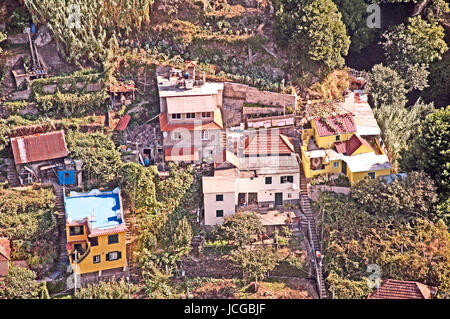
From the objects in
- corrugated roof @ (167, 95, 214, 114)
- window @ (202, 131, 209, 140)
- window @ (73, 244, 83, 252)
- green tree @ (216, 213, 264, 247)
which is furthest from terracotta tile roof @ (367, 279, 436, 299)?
window @ (73, 244, 83, 252)

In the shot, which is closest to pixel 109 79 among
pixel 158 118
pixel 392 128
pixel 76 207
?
pixel 158 118

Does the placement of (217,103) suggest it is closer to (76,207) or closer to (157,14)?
(157,14)

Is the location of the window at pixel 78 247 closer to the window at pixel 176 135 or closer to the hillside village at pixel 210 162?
the hillside village at pixel 210 162

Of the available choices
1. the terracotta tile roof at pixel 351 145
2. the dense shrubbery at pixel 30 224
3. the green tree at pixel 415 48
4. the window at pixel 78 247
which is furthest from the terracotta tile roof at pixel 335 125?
the dense shrubbery at pixel 30 224

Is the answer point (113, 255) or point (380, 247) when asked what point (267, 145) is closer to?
point (380, 247)

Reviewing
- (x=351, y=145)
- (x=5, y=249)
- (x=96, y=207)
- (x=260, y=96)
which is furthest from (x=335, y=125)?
(x=5, y=249)

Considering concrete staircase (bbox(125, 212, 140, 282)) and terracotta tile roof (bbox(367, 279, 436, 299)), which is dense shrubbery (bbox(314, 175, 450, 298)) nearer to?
terracotta tile roof (bbox(367, 279, 436, 299))
